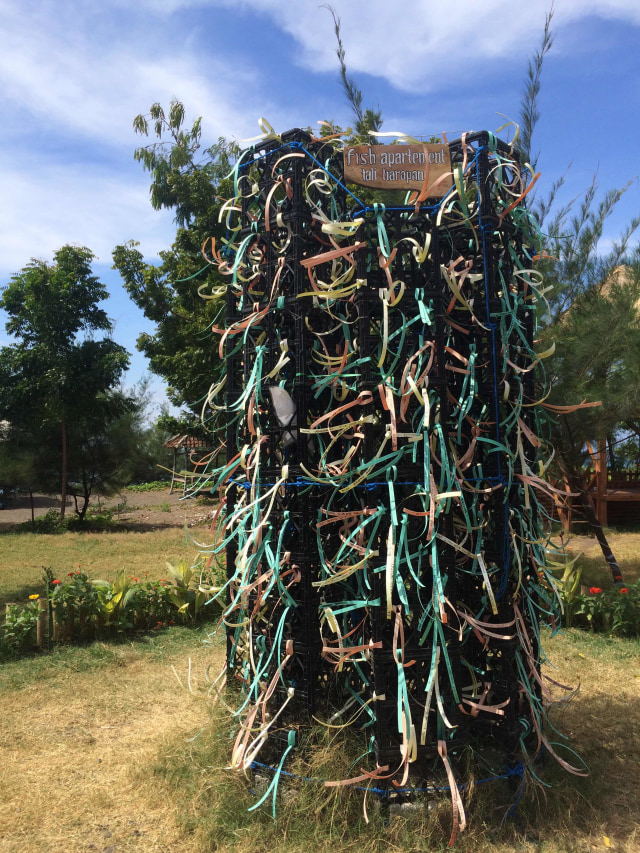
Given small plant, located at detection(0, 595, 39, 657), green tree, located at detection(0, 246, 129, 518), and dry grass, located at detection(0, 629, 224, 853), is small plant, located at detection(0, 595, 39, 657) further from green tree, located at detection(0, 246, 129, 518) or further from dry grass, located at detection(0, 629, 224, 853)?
green tree, located at detection(0, 246, 129, 518)

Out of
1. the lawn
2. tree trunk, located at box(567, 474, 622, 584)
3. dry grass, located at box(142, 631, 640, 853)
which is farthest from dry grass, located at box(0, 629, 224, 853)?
tree trunk, located at box(567, 474, 622, 584)

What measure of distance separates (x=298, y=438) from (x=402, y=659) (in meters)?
1.03

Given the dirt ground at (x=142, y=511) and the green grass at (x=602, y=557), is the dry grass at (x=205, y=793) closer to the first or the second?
the green grass at (x=602, y=557)

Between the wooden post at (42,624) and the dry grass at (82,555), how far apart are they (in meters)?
1.76

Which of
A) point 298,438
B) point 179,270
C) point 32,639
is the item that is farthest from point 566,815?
point 179,270

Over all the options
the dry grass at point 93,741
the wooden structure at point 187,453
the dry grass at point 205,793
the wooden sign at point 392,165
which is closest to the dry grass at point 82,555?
the wooden structure at point 187,453

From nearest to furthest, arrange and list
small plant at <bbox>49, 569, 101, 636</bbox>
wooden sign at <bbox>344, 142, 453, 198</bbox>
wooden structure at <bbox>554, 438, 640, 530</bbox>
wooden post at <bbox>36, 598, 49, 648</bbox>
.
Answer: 1. wooden sign at <bbox>344, 142, 453, 198</bbox>
2. wooden post at <bbox>36, 598, 49, 648</bbox>
3. small plant at <bbox>49, 569, 101, 636</bbox>
4. wooden structure at <bbox>554, 438, 640, 530</bbox>

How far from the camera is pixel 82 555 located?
11.5 m

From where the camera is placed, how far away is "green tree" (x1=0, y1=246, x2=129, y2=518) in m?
15.8

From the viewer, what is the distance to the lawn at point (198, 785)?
272cm

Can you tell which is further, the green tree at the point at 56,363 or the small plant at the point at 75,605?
the green tree at the point at 56,363

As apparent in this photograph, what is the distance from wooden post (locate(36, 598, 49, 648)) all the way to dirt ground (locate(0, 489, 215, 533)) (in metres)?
9.71

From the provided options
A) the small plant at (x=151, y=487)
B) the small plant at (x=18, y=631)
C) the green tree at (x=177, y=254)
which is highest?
the green tree at (x=177, y=254)

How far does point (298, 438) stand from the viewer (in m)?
2.95
